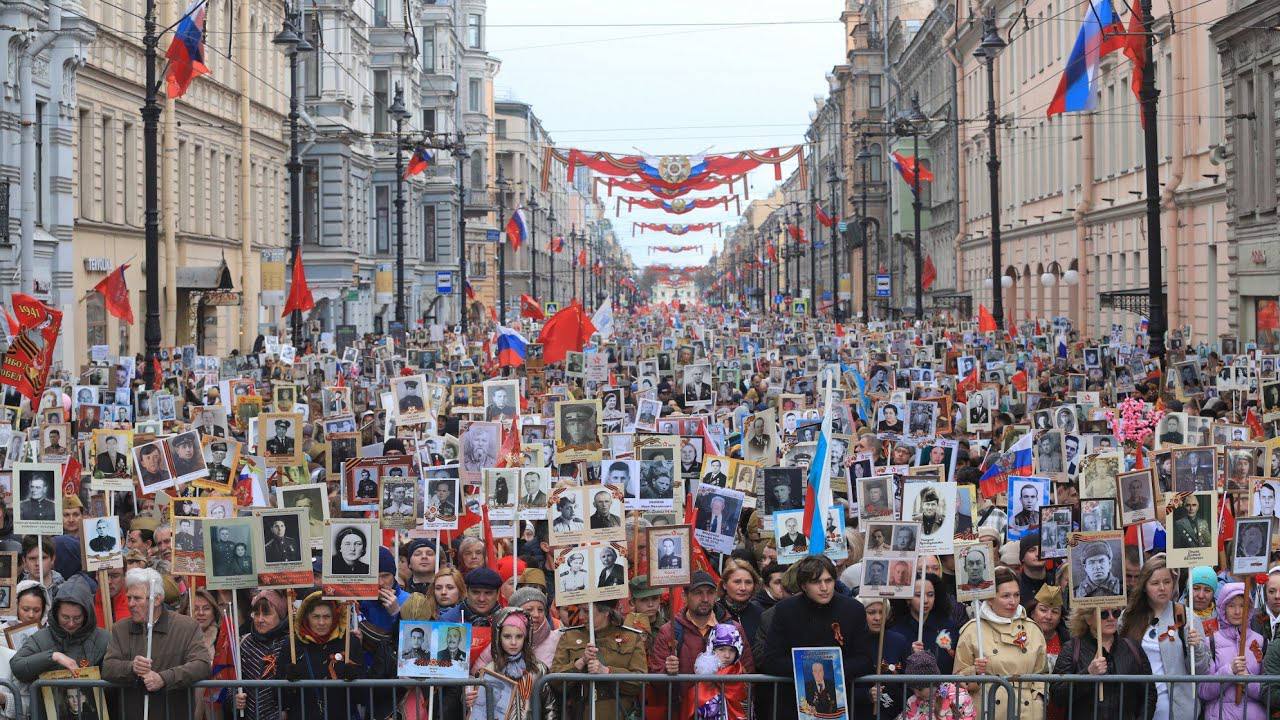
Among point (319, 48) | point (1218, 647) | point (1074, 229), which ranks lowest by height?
point (1218, 647)

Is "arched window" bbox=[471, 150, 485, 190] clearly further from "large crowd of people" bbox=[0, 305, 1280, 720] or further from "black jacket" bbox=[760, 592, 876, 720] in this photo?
"black jacket" bbox=[760, 592, 876, 720]

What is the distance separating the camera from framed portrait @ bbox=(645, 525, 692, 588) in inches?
378

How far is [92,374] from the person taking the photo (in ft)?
78.0

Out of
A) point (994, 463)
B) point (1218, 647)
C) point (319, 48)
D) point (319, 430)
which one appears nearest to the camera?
point (1218, 647)

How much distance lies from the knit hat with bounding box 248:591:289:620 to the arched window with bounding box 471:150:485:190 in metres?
94.9

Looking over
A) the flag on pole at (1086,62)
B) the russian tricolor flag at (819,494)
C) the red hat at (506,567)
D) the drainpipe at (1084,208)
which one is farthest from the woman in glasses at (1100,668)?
the drainpipe at (1084,208)

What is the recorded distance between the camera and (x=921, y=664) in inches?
330

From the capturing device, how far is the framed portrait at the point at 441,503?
468 inches

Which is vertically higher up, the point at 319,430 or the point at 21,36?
the point at 21,36

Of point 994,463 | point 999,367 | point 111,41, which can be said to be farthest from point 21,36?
point 994,463

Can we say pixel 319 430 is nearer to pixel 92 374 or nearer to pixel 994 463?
pixel 92 374

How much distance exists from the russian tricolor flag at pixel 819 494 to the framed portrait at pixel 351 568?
8.06 feet

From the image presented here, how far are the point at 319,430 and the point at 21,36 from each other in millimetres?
15348

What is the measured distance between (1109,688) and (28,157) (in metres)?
27.7
